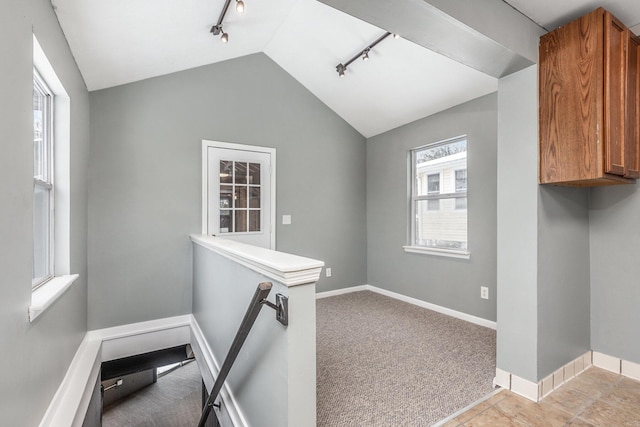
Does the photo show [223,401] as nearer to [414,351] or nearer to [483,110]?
[414,351]

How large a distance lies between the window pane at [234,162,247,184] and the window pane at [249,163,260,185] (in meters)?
0.06

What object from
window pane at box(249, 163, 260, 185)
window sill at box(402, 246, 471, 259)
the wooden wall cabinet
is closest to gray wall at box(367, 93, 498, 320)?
window sill at box(402, 246, 471, 259)

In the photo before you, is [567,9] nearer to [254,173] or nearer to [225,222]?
[254,173]

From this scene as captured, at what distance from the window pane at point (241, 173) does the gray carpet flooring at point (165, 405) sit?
238 cm

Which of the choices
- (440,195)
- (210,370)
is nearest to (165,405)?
(210,370)

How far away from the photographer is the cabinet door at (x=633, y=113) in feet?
5.83

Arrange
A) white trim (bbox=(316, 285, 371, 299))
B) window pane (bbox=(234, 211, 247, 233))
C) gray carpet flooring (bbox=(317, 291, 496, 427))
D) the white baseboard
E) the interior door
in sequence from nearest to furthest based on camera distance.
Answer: gray carpet flooring (bbox=(317, 291, 496, 427)) < the white baseboard < the interior door < window pane (bbox=(234, 211, 247, 233)) < white trim (bbox=(316, 285, 371, 299))

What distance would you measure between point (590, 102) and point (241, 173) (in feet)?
10.3

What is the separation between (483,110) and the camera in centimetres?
303

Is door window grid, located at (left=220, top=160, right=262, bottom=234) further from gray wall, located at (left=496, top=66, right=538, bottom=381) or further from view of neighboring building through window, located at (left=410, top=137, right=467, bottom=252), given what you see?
gray wall, located at (left=496, top=66, right=538, bottom=381)

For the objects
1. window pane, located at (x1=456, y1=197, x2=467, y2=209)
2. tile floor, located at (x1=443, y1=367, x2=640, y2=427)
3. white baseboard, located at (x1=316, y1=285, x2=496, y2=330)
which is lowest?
tile floor, located at (x1=443, y1=367, x2=640, y2=427)

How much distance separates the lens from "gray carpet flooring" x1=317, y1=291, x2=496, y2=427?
1.76 m

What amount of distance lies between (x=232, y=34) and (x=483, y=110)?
2.65 meters

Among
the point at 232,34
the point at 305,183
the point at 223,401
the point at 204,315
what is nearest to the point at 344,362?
the point at 223,401
